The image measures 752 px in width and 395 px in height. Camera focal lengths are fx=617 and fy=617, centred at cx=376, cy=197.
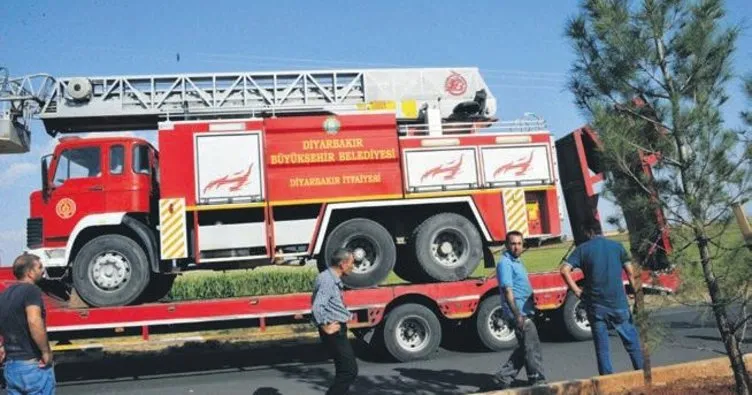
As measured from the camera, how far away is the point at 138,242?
877 cm

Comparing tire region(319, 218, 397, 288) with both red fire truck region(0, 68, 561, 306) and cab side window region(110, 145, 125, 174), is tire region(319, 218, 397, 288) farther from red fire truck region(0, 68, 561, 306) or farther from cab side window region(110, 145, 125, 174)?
cab side window region(110, 145, 125, 174)

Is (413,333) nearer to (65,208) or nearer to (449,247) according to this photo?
(449,247)

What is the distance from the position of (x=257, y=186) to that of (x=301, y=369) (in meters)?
2.68

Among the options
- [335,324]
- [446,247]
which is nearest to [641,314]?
[335,324]

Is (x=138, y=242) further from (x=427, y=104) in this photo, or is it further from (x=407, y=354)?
(x=427, y=104)

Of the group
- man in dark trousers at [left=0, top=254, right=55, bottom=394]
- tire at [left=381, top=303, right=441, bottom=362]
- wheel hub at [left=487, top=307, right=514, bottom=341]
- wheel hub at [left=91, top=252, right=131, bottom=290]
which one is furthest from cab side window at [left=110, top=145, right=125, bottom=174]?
wheel hub at [left=487, top=307, right=514, bottom=341]

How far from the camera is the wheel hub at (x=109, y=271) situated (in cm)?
845

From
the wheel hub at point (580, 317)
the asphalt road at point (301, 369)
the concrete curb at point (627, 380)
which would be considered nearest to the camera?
the concrete curb at point (627, 380)

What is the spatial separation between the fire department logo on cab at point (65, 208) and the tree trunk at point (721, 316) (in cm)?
781

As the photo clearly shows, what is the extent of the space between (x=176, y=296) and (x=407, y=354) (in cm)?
1106

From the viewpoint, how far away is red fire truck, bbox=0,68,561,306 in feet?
28.4

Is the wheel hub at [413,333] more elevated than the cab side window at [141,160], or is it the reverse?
the cab side window at [141,160]

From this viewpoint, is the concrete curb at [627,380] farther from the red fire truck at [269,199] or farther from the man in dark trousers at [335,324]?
the red fire truck at [269,199]

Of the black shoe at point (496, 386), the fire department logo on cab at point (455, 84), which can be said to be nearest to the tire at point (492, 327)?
the black shoe at point (496, 386)
